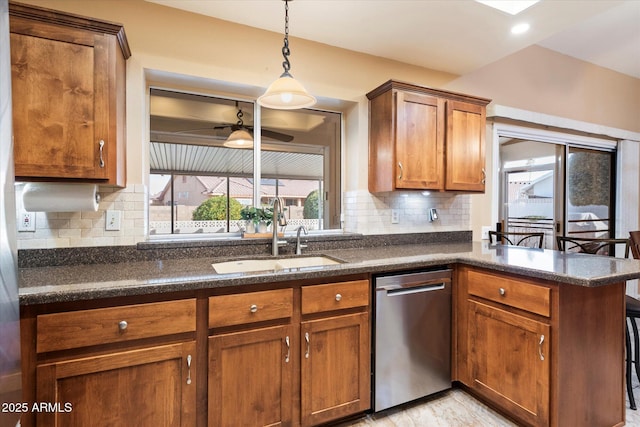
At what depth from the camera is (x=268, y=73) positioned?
2.31 m

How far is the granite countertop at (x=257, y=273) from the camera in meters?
1.31

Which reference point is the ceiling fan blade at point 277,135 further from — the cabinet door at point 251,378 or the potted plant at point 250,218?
the cabinet door at point 251,378

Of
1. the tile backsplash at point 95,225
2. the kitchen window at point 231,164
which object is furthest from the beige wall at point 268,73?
the kitchen window at point 231,164

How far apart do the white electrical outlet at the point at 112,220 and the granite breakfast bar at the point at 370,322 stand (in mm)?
227

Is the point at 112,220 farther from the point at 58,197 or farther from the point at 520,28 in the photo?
the point at 520,28

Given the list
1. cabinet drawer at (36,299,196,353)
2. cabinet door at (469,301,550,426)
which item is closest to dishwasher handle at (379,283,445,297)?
cabinet door at (469,301,550,426)

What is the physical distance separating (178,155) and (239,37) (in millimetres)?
925

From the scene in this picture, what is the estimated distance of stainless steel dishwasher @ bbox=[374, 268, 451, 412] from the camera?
6.16ft

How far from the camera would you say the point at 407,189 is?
7.93ft

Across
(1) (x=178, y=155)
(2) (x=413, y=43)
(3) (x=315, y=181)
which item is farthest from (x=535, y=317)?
(1) (x=178, y=155)

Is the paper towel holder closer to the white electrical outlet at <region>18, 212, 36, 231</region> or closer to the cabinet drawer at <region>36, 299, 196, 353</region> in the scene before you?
the white electrical outlet at <region>18, 212, 36, 231</region>

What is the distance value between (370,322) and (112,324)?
4.19 ft

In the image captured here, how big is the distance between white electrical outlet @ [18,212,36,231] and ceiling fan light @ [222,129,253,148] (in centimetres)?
122

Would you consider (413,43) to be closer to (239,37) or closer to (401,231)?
(239,37)
